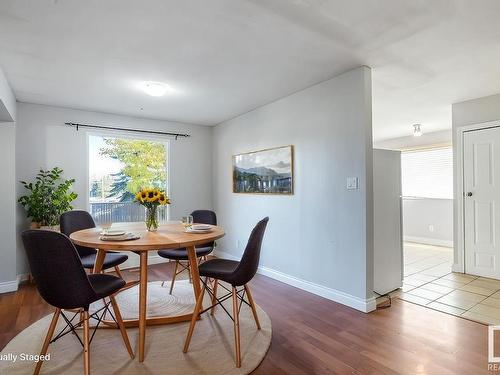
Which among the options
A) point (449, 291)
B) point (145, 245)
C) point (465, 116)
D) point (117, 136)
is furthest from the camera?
point (117, 136)

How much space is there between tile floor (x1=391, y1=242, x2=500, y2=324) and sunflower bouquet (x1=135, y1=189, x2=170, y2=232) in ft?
8.72

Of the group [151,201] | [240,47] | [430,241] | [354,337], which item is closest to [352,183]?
[354,337]

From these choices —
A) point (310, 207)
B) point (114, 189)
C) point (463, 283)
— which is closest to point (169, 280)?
point (114, 189)

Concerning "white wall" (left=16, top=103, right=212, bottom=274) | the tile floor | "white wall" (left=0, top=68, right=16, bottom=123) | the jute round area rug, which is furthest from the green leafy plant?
the tile floor

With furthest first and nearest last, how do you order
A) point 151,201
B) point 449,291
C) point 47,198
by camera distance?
point 47,198 < point 449,291 < point 151,201

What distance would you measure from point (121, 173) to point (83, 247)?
180 cm

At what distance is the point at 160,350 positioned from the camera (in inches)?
79.7

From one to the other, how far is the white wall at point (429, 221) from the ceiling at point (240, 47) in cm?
281

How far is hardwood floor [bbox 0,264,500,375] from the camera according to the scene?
1.85m

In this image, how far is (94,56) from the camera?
8.09 ft

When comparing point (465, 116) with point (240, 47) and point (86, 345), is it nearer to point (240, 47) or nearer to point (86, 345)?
point (240, 47)

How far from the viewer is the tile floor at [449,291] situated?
8.86ft

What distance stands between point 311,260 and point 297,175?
1.01 m

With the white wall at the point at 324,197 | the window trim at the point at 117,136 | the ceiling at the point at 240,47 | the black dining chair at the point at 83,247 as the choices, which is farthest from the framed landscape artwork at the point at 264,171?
the black dining chair at the point at 83,247
